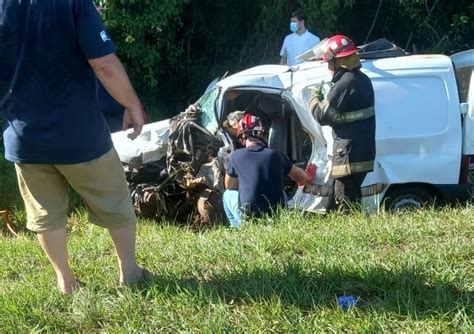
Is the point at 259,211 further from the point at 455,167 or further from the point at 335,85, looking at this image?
the point at 455,167

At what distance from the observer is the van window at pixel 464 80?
7.88 m

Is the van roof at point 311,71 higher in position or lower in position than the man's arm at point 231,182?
higher

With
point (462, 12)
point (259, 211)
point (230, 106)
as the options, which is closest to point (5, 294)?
point (259, 211)

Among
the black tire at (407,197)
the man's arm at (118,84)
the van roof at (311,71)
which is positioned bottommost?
the black tire at (407,197)

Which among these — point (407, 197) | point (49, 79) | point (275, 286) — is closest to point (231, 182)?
point (407, 197)

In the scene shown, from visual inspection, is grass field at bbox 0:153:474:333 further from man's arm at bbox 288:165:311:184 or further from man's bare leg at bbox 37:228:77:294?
man's arm at bbox 288:165:311:184

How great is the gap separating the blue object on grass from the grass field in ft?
0.10

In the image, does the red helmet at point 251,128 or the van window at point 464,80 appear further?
the van window at point 464,80

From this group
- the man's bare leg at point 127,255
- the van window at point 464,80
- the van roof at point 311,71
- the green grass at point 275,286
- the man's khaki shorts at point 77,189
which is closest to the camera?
the green grass at point 275,286

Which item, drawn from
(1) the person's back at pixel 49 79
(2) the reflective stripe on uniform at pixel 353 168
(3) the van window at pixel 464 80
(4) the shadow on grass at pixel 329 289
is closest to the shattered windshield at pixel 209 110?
(2) the reflective stripe on uniform at pixel 353 168

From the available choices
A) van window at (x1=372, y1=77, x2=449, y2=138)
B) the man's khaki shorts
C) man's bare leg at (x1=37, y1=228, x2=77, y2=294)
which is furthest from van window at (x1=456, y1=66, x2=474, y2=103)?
man's bare leg at (x1=37, y1=228, x2=77, y2=294)

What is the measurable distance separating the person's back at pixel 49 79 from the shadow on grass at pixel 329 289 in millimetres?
843

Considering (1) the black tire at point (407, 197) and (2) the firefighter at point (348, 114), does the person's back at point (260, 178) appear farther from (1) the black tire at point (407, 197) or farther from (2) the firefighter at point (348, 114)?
(1) the black tire at point (407, 197)

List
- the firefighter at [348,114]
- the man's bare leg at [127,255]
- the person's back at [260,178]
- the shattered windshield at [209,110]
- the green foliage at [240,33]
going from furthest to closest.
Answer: the green foliage at [240,33], the shattered windshield at [209,110], the firefighter at [348,114], the person's back at [260,178], the man's bare leg at [127,255]
